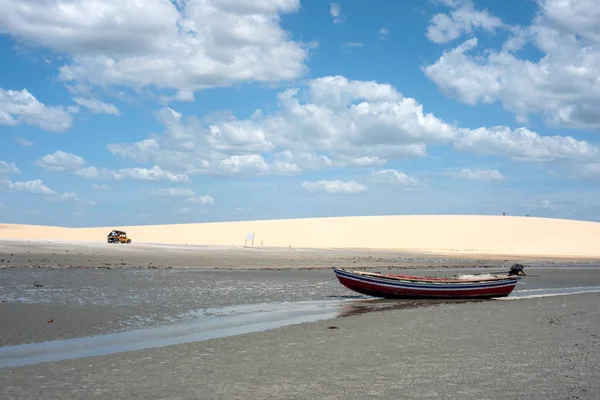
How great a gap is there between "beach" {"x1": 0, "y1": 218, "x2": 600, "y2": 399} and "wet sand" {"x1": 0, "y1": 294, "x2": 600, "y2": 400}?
37 millimetres

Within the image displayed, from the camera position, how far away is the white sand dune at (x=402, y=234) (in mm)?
72938

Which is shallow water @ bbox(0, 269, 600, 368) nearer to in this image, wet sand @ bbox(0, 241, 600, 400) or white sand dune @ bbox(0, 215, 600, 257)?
wet sand @ bbox(0, 241, 600, 400)

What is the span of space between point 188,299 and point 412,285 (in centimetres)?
835

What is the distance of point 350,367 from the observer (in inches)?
464

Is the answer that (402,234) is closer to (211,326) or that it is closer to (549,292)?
(549,292)

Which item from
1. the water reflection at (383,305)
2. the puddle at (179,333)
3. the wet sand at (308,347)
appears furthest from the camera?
the water reflection at (383,305)

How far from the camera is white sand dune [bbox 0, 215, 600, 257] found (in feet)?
239

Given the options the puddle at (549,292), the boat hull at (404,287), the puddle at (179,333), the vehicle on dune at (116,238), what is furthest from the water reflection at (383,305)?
the vehicle on dune at (116,238)

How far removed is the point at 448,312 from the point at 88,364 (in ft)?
39.6

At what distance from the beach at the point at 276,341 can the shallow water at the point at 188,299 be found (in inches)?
2.4

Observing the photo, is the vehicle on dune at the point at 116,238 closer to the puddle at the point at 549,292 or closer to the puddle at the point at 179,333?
the puddle at the point at 549,292

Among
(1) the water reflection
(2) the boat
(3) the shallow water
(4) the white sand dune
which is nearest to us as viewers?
(3) the shallow water

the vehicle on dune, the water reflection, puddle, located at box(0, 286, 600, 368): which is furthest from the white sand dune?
puddle, located at box(0, 286, 600, 368)

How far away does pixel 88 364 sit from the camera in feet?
38.8
